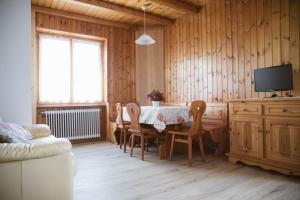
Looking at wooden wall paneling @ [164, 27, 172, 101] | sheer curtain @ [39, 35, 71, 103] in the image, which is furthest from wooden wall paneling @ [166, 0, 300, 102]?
sheer curtain @ [39, 35, 71, 103]

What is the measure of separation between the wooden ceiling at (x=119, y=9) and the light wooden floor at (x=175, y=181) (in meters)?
2.89

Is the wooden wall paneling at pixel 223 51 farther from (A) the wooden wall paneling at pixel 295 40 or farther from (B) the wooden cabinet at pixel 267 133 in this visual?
(A) the wooden wall paneling at pixel 295 40

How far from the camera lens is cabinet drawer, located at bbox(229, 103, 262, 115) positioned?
303 cm

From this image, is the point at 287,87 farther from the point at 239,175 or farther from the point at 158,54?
the point at 158,54

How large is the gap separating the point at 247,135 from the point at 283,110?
605 millimetres

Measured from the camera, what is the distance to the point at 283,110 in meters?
2.76

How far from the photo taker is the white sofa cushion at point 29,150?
1.51m

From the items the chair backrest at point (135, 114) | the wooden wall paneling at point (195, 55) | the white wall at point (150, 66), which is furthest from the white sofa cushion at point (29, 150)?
the white wall at point (150, 66)

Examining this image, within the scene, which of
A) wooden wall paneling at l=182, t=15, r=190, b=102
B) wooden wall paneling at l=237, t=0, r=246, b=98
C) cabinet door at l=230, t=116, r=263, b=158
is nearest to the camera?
cabinet door at l=230, t=116, r=263, b=158

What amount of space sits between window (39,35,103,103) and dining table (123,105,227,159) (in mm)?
1546

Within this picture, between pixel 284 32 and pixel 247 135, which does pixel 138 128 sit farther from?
pixel 284 32

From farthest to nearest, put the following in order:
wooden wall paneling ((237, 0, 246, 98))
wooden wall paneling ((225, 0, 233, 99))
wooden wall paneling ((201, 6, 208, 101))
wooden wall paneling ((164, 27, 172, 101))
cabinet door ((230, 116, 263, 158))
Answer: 1. wooden wall paneling ((164, 27, 172, 101))
2. wooden wall paneling ((201, 6, 208, 101))
3. wooden wall paneling ((225, 0, 233, 99))
4. wooden wall paneling ((237, 0, 246, 98))
5. cabinet door ((230, 116, 263, 158))

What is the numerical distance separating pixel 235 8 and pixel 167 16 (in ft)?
5.40

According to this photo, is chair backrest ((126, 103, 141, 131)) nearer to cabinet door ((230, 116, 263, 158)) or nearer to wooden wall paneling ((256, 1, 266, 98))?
cabinet door ((230, 116, 263, 158))
